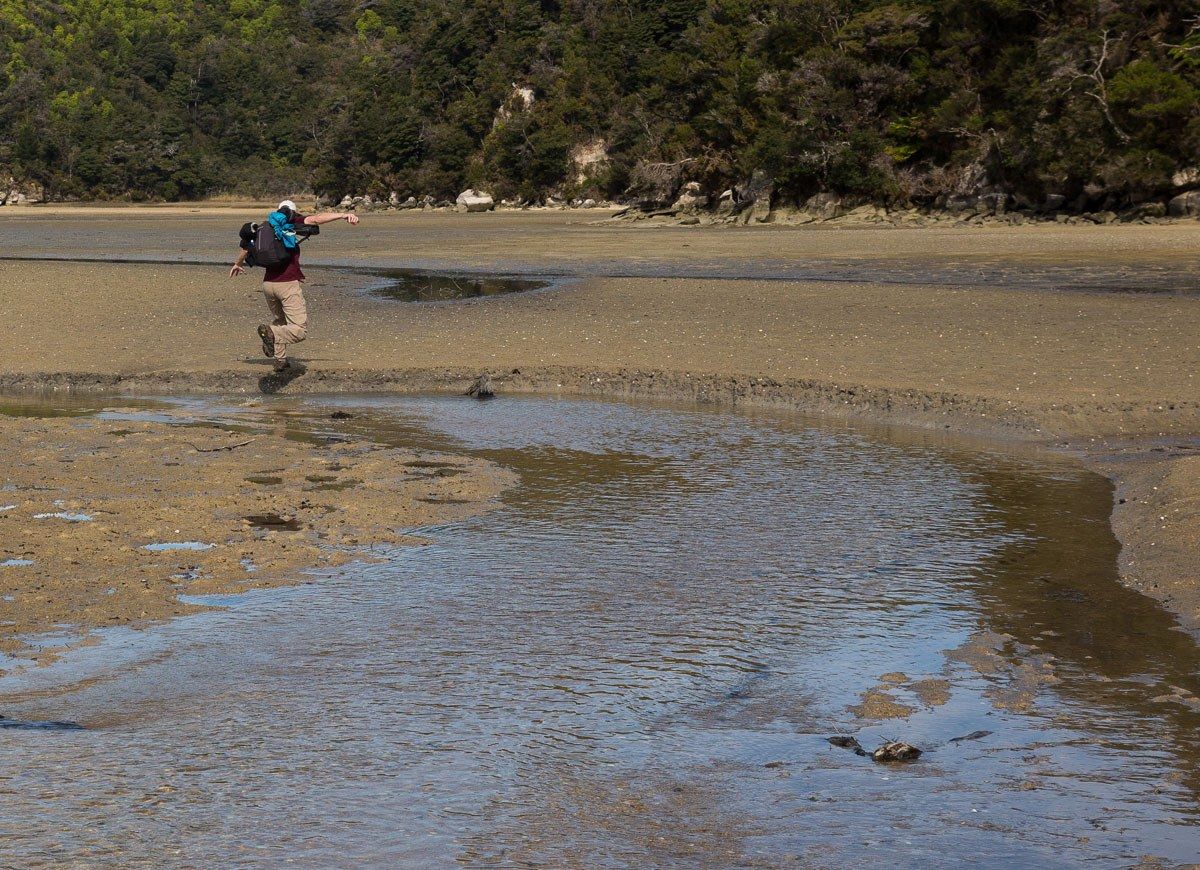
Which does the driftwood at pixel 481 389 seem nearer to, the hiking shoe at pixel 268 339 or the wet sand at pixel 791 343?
the wet sand at pixel 791 343

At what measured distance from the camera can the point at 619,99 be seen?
8544cm

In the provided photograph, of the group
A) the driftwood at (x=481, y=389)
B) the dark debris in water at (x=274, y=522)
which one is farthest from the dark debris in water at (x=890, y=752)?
the driftwood at (x=481, y=389)

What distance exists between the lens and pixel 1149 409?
11461 mm

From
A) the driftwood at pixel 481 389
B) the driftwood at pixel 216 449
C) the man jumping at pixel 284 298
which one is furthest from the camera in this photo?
the driftwood at pixel 481 389

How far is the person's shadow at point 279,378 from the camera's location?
14.0 metres

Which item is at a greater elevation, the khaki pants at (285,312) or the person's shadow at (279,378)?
the khaki pants at (285,312)

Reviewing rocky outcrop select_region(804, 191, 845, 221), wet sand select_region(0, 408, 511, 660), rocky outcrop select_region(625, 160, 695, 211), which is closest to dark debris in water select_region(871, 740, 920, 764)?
wet sand select_region(0, 408, 511, 660)

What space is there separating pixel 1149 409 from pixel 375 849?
933 centimetres

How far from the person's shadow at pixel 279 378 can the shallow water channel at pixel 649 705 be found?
6.04 meters

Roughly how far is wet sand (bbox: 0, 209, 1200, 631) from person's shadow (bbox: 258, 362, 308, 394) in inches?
1.3

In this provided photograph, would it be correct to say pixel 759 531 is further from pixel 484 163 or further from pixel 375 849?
pixel 484 163

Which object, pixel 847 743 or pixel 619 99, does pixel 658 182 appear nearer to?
pixel 619 99

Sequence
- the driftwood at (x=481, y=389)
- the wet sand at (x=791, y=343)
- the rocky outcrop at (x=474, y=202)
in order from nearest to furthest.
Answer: the wet sand at (x=791, y=343), the driftwood at (x=481, y=389), the rocky outcrop at (x=474, y=202)

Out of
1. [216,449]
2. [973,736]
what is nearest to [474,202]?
[216,449]
